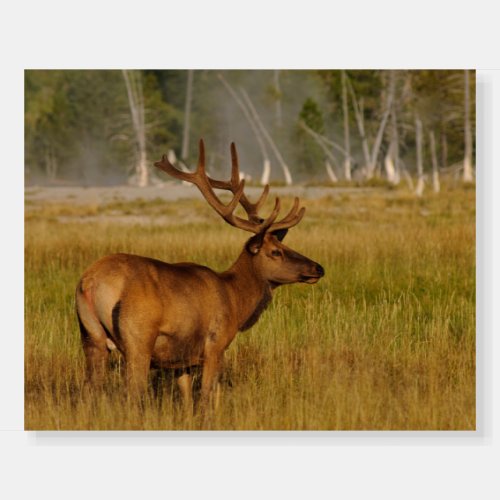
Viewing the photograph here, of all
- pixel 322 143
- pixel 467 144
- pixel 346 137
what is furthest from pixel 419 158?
pixel 346 137

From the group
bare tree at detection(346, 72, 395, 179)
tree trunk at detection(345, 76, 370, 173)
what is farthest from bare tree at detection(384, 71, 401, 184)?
tree trunk at detection(345, 76, 370, 173)

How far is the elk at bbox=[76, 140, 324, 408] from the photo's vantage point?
21.7ft

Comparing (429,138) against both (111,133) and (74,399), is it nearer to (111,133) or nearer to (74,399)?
(111,133)

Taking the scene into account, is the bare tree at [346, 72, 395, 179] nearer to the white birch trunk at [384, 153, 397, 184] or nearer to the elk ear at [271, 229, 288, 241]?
the white birch trunk at [384, 153, 397, 184]

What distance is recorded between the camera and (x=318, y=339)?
8.99 m

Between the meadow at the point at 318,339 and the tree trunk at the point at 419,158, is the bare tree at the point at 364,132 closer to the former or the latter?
the tree trunk at the point at 419,158

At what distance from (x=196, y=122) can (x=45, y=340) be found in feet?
65.5

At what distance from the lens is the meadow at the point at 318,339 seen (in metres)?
7.36

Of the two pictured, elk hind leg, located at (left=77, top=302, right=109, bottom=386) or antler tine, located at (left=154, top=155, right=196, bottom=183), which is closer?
elk hind leg, located at (left=77, top=302, right=109, bottom=386)

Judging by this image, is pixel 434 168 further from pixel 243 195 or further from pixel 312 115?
pixel 243 195

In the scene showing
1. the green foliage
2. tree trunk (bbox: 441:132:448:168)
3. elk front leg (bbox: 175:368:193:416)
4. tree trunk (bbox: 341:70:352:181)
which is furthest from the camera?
the green foliage

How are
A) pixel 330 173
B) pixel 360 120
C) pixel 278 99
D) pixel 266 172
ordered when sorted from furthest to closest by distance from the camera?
pixel 360 120 < pixel 266 172 < pixel 330 173 < pixel 278 99

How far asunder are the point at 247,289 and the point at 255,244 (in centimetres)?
32
